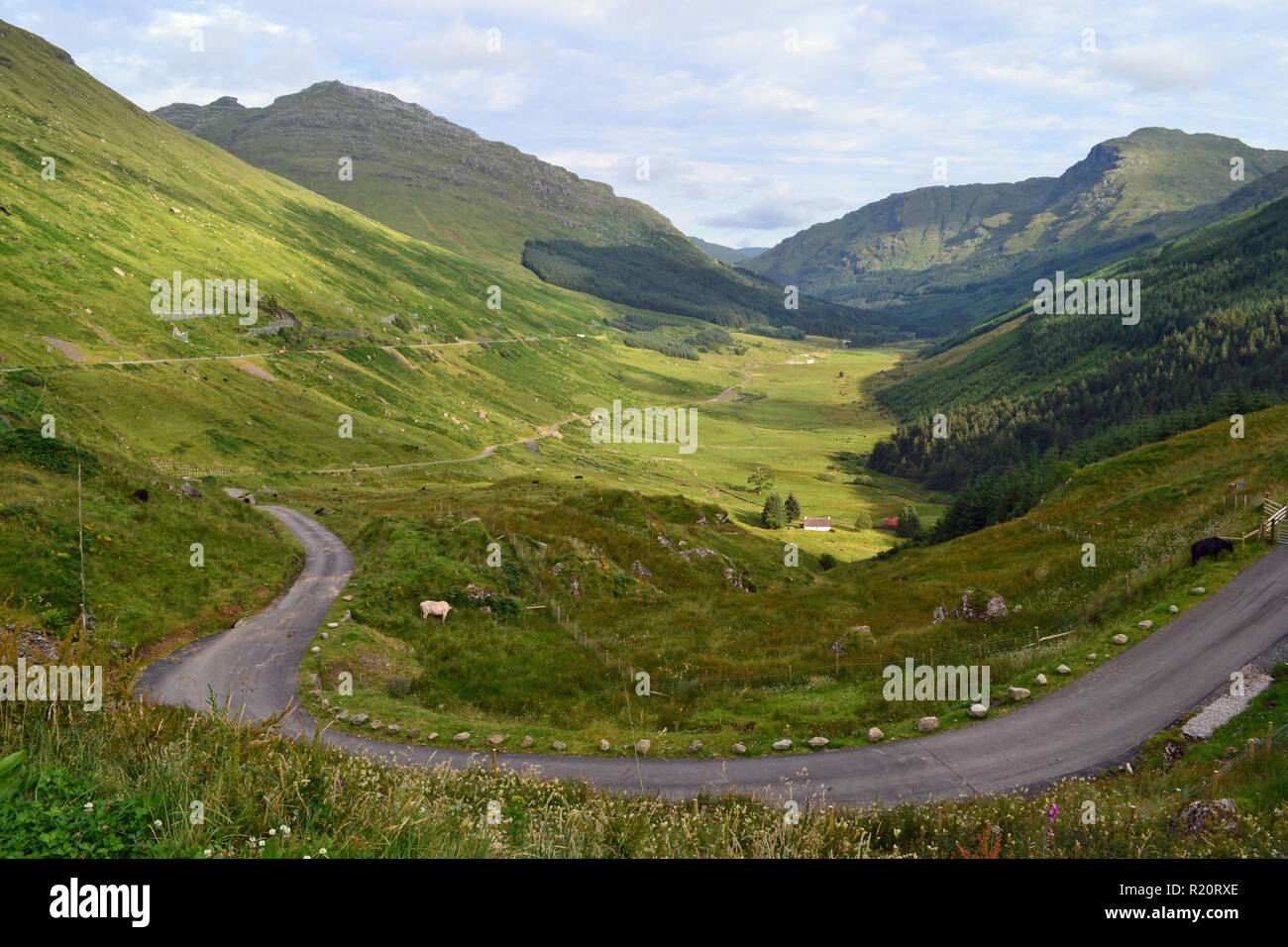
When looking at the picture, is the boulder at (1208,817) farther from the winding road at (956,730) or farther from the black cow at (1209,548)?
the black cow at (1209,548)

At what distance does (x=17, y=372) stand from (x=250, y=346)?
77.4 m

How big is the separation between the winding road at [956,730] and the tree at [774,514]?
110 meters

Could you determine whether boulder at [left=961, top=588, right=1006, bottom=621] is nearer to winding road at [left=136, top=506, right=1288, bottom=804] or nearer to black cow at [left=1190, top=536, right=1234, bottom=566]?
winding road at [left=136, top=506, right=1288, bottom=804]

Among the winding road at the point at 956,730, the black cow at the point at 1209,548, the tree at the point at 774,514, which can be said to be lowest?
the tree at the point at 774,514

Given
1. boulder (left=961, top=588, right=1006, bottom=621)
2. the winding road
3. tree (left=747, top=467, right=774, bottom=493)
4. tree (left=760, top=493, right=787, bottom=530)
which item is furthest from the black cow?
tree (left=747, top=467, right=774, bottom=493)

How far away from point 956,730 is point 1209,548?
2103cm

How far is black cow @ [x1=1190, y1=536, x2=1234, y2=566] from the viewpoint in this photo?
3250cm

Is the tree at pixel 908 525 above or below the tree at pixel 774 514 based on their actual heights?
below

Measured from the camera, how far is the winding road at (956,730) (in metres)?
18.8

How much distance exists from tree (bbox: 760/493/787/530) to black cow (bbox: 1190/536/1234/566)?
350ft

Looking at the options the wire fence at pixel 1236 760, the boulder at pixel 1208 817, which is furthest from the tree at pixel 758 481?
the boulder at pixel 1208 817
